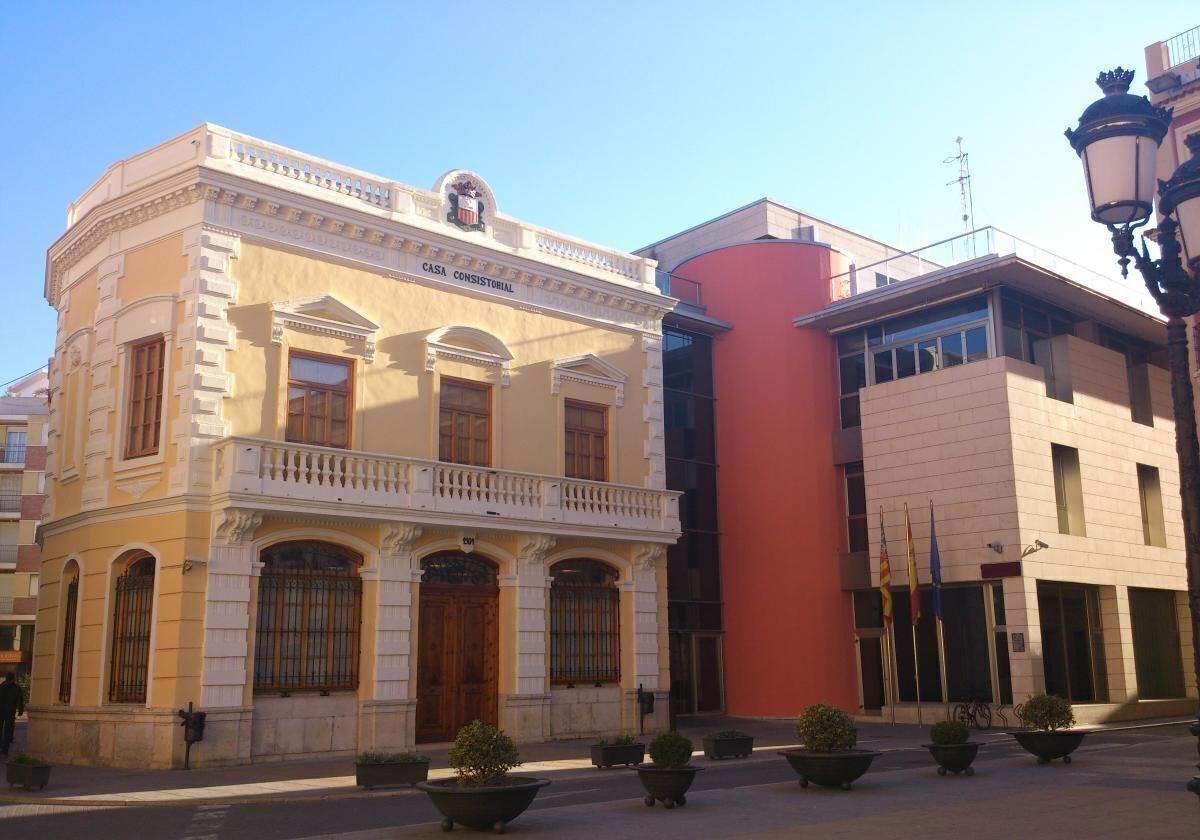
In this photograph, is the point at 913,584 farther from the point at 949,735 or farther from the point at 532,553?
the point at 949,735

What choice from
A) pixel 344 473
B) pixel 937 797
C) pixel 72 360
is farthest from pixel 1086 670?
pixel 72 360

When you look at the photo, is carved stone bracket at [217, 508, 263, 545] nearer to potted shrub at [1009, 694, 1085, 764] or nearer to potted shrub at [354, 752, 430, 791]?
potted shrub at [354, 752, 430, 791]

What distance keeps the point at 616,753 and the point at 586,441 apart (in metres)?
9.74

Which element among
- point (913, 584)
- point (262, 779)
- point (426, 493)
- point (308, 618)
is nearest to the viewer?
point (262, 779)

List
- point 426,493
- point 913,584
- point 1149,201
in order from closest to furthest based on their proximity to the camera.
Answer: point 1149,201 < point 426,493 < point 913,584

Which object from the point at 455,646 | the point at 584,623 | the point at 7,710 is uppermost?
the point at 584,623

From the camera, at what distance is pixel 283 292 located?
23125mm

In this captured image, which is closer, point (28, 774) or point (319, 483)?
point (28, 774)

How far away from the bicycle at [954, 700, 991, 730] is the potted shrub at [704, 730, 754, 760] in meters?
9.33

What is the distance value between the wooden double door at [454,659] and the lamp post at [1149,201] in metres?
17.2

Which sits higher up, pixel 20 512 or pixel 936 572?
pixel 20 512

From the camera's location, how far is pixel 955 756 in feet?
57.1

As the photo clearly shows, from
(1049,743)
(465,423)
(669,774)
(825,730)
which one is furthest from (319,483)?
(1049,743)

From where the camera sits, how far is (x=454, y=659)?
24.5 metres
